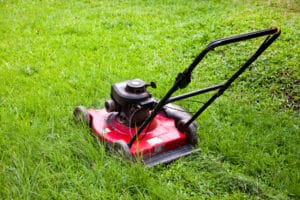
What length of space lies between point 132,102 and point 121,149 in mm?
354

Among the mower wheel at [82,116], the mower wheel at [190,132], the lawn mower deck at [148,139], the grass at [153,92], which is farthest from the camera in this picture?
the mower wheel at [82,116]

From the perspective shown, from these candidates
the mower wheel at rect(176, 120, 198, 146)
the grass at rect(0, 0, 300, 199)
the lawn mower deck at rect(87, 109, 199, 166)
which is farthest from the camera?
the mower wheel at rect(176, 120, 198, 146)

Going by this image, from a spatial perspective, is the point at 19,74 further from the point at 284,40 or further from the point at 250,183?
the point at 284,40

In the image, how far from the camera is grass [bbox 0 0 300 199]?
8.00 ft

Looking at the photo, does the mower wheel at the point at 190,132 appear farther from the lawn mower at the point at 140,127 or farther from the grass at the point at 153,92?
the grass at the point at 153,92

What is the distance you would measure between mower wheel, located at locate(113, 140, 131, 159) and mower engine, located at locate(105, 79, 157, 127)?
23 cm

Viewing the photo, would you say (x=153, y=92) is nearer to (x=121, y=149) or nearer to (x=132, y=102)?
(x=132, y=102)

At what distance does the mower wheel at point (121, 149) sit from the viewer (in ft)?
8.27

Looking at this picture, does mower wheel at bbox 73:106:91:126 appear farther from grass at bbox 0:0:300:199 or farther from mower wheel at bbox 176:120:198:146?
mower wheel at bbox 176:120:198:146

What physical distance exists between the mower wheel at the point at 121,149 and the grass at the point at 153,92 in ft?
0.21

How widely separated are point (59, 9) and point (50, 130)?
13.1 ft

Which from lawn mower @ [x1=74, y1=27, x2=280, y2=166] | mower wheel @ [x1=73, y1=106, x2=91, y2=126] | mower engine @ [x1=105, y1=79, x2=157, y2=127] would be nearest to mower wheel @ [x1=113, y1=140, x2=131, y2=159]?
lawn mower @ [x1=74, y1=27, x2=280, y2=166]

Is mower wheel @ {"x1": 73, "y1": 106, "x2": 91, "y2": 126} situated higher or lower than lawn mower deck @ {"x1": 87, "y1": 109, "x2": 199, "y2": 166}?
higher

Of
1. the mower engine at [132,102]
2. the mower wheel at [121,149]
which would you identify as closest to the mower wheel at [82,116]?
the mower engine at [132,102]
